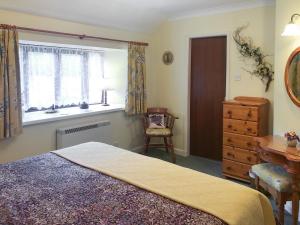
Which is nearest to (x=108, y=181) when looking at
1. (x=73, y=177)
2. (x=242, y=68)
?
(x=73, y=177)

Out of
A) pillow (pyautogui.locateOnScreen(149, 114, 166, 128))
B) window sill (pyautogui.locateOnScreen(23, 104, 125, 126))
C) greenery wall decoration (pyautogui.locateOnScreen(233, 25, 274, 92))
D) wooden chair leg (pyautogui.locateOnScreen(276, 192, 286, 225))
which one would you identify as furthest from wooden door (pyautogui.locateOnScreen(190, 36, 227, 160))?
wooden chair leg (pyautogui.locateOnScreen(276, 192, 286, 225))

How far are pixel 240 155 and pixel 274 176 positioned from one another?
3.26ft

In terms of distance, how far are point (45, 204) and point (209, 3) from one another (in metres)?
3.33

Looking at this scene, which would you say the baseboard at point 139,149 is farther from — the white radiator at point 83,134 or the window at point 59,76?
the window at point 59,76

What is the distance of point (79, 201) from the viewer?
5.26 feet

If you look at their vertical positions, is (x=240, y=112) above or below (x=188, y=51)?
below

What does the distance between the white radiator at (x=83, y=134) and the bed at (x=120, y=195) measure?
1291mm

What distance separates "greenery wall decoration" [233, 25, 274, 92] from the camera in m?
3.66

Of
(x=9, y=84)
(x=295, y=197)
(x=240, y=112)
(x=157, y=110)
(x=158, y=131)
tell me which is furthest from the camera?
(x=157, y=110)

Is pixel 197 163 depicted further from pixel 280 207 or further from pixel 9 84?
pixel 9 84

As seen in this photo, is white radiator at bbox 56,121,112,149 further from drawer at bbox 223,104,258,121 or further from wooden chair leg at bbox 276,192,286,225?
wooden chair leg at bbox 276,192,286,225

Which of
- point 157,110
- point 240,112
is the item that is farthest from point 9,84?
point 240,112

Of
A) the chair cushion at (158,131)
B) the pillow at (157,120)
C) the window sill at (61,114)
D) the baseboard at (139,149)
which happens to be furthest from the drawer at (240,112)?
the baseboard at (139,149)

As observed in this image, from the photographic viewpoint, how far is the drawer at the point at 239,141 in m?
3.39
